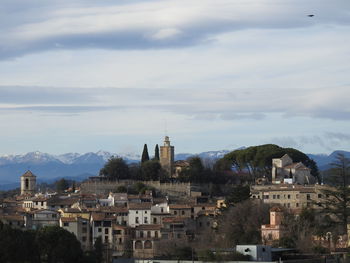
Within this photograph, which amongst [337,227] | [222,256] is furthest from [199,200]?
[222,256]

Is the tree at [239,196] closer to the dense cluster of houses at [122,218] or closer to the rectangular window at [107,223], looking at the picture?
the dense cluster of houses at [122,218]

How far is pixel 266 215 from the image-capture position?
191 feet

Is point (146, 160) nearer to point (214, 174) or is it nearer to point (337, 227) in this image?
point (214, 174)

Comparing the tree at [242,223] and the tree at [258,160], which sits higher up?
the tree at [258,160]

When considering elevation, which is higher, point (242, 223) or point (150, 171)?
point (150, 171)

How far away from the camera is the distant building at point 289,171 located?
74.9 m

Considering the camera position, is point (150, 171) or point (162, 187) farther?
point (150, 171)

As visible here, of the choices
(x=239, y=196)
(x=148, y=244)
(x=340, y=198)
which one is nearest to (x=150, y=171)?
(x=239, y=196)

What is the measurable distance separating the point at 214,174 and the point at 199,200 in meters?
7.39

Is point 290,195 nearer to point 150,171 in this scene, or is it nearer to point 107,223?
point 107,223

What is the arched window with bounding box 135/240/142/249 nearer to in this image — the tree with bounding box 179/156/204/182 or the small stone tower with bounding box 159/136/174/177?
the tree with bounding box 179/156/204/182

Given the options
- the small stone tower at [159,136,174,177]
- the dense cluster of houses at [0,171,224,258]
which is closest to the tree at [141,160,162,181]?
the small stone tower at [159,136,174,177]

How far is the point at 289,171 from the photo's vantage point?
75.4m

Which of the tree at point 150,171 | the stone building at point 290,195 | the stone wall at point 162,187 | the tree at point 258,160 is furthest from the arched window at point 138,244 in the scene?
the tree at point 258,160
